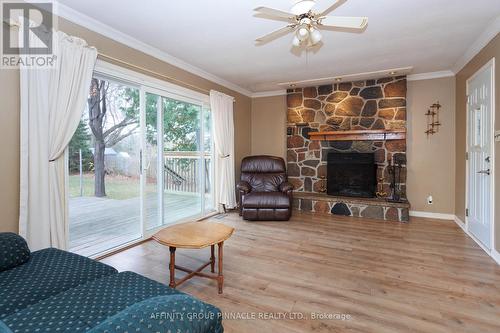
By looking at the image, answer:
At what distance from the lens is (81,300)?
1232 millimetres

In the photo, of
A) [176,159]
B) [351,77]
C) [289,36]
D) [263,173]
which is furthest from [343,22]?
[263,173]

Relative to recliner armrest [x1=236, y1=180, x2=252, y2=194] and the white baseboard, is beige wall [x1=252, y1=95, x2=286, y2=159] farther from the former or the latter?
the white baseboard

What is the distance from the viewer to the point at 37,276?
1.48 m

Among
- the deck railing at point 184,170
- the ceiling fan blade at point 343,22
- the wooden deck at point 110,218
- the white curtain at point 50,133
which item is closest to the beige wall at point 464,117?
the ceiling fan blade at point 343,22

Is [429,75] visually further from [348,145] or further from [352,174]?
[352,174]

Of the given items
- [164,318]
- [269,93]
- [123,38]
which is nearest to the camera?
[164,318]

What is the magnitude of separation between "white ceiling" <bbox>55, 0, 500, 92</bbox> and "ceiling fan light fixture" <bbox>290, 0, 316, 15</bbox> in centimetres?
40

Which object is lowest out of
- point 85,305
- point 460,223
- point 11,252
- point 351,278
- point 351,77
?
point 351,278

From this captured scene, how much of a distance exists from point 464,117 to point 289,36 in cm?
301

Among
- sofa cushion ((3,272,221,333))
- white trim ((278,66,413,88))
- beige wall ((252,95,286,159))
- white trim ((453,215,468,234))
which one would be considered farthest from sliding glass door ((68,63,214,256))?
white trim ((453,215,468,234))

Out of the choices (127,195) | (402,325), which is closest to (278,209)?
(127,195)

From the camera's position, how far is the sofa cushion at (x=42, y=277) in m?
1.27

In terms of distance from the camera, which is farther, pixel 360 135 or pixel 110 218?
pixel 360 135

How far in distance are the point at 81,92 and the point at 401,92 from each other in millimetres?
4878
